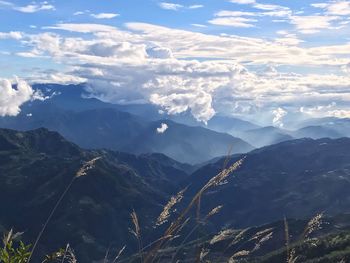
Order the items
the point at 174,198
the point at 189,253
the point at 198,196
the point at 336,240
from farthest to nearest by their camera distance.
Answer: the point at 189,253 → the point at 336,240 → the point at 174,198 → the point at 198,196

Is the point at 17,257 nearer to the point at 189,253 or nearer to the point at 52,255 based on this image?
the point at 52,255

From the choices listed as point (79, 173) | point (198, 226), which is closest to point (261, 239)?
point (198, 226)

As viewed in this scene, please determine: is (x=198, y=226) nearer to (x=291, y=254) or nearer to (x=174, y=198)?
(x=174, y=198)

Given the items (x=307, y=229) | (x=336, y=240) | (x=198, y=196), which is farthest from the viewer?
(x=336, y=240)

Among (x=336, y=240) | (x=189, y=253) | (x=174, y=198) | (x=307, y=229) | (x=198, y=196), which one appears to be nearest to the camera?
(x=198, y=196)

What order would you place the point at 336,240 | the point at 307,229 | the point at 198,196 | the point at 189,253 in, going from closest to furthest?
the point at 198,196
the point at 307,229
the point at 336,240
the point at 189,253

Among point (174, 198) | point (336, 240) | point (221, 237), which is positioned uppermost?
point (174, 198)

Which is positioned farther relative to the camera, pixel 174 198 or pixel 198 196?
pixel 174 198

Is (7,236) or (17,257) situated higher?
(7,236)

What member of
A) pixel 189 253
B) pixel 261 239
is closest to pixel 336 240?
pixel 261 239
